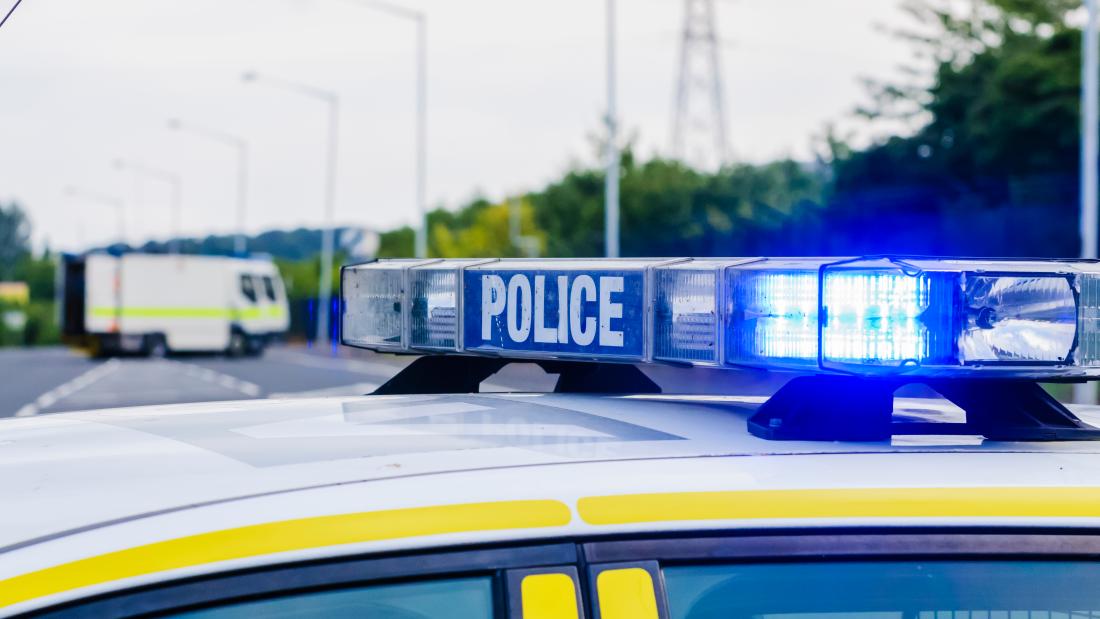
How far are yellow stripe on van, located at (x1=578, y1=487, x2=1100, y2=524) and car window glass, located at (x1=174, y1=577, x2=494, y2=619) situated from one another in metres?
0.13

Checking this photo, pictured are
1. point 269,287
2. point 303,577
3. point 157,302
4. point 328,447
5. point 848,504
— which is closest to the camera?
point 303,577

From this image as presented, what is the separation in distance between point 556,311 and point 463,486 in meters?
0.68

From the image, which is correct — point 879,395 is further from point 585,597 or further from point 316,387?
point 316,387

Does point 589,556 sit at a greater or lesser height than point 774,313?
lesser

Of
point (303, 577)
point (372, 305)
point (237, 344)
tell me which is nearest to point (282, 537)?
point (303, 577)

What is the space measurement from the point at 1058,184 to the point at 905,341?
81.3 feet

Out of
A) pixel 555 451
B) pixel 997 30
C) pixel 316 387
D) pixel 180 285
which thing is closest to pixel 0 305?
pixel 180 285

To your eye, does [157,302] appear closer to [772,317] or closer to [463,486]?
[772,317]

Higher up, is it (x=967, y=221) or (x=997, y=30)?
(x=997, y=30)

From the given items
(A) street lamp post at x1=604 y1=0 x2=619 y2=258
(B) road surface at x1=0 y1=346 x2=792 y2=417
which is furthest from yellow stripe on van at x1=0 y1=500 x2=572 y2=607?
(A) street lamp post at x1=604 y1=0 x2=619 y2=258

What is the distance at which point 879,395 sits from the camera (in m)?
1.75

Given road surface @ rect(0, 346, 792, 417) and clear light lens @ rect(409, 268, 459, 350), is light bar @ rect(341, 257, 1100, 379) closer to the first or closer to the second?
clear light lens @ rect(409, 268, 459, 350)

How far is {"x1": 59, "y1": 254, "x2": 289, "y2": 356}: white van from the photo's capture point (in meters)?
41.2

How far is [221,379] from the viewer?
2928 centimetres
